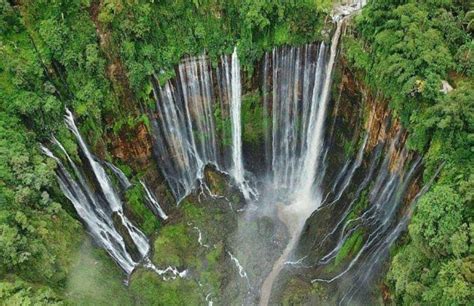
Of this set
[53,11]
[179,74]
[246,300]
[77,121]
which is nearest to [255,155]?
[179,74]

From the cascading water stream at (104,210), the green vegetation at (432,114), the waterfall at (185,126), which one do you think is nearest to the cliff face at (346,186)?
the waterfall at (185,126)

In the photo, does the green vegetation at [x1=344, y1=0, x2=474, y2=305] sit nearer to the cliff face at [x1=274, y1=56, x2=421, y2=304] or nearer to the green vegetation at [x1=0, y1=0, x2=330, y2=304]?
the cliff face at [x1=274, y1=56, x2=421, y2=304]

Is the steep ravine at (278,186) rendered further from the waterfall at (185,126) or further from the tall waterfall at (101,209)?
the tall waterfall at (101,209)

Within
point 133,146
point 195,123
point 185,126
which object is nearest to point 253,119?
point 195,123

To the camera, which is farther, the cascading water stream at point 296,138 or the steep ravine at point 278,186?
the cascading water stream at point 296,138

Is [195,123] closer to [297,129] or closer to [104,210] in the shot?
[297,129]

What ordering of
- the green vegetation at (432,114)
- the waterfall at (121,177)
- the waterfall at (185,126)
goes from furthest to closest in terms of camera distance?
1. the waterfall at (185,126)
2. the waterfall at (121,177)
3. the green vegetation at (432,114)
